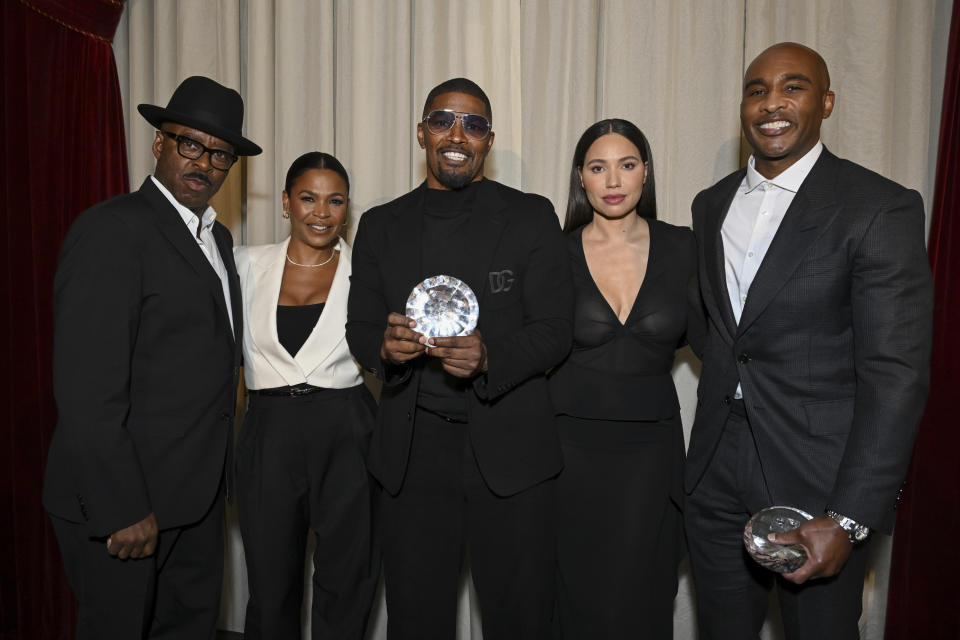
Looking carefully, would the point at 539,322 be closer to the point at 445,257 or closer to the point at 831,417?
the point at 445,257

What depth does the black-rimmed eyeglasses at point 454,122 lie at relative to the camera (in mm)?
2375

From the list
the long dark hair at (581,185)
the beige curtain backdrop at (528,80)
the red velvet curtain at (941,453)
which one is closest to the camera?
the long dark hair at (581,185)

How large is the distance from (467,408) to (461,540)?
477 millimetres

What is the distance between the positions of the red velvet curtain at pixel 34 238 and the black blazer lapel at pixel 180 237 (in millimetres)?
1344

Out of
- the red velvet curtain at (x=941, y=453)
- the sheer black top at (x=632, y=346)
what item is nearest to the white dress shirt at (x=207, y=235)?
the sheer black top at (x=632, y=346)

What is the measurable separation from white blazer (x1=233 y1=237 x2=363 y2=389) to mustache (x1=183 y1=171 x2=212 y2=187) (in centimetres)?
44

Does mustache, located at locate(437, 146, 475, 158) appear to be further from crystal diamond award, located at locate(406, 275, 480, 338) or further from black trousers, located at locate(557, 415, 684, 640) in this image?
black trousers, located at locate(557, 415, 684, 640)

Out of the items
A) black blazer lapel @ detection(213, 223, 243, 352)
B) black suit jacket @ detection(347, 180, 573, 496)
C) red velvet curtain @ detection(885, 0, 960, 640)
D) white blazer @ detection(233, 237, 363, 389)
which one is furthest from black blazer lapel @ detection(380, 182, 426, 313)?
red velvet curtain @ detection(885, 0, 960, 640)

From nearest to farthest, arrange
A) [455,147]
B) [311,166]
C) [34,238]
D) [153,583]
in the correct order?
[153,583] → [455,147] → [311,166] → [34,238]

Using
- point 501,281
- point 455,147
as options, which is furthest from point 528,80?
point 501,281

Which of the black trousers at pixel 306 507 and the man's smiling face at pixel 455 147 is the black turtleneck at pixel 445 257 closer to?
the man's smiling face at pixel 455 147

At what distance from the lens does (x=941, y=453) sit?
9.16ft

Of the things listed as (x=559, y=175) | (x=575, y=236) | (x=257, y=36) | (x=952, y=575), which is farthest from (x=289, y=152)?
(x=952, y=575)

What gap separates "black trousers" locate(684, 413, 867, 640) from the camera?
1.93 metres
